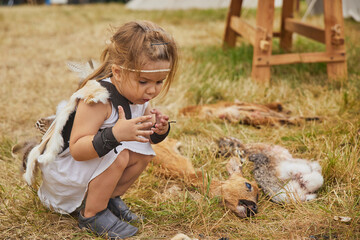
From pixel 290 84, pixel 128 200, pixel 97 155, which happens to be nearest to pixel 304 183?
pixel 128 200

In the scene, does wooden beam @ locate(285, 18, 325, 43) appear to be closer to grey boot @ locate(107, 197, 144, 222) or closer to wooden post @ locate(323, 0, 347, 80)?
wooden post @ locate(323, 0, 347, 80)

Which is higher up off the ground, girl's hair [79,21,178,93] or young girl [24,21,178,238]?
girl's hair [79,21,178,93]

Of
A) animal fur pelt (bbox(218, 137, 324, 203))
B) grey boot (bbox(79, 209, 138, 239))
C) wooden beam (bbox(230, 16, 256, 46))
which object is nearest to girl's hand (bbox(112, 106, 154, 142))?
grey boot (bbox(79, 209, 138, 239))

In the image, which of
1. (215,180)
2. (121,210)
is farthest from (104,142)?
(215,180)

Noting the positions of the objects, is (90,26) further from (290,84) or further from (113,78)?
(113,78)

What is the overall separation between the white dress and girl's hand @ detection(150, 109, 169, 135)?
0.09 meters

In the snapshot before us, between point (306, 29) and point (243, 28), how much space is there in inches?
23.2

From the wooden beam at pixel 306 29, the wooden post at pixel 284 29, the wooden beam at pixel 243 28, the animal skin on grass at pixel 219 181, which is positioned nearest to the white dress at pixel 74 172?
the animal skin on grass at pixel 219 181

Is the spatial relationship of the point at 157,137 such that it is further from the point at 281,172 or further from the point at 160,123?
the point at 281,172

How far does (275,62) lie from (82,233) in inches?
88.2

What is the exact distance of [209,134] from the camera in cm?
240

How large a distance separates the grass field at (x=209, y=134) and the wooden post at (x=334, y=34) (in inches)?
3.9

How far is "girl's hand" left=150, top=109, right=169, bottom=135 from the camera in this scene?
1.48 metres

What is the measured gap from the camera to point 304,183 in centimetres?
177
